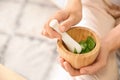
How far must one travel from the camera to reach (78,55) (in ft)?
2.16

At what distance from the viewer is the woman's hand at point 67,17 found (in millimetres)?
700

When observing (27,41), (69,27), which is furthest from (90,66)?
(27,41)

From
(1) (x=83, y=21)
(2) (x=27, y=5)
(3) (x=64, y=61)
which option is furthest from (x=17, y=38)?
(3) (x=64, y=61)

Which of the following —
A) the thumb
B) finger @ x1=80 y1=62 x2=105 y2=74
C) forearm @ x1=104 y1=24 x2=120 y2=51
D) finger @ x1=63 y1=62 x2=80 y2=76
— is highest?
the thumb

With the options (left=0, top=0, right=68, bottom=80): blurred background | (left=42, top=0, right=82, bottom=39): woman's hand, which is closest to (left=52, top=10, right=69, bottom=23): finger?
(left=42, top=0, right=82, bottom=39): woman's hand

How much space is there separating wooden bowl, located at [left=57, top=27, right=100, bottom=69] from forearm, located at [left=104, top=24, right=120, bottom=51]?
0.12 m

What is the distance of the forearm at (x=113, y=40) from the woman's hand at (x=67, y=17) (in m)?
0.11

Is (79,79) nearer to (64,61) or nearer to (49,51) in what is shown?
(64,61)

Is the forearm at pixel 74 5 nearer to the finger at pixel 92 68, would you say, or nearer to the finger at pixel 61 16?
the finger at pixel 61 16

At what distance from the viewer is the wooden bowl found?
666 mm

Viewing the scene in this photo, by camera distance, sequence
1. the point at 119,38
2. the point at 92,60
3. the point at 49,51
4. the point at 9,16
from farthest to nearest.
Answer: the point at 9,16
the point at 49,51
the point at 119,38
the point at 92,60

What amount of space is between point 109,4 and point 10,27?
1.48 ft

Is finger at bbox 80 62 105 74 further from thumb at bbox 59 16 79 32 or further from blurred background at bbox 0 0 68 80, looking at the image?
blurred background at bbox 0 0 68 80

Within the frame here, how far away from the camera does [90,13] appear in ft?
3.02
